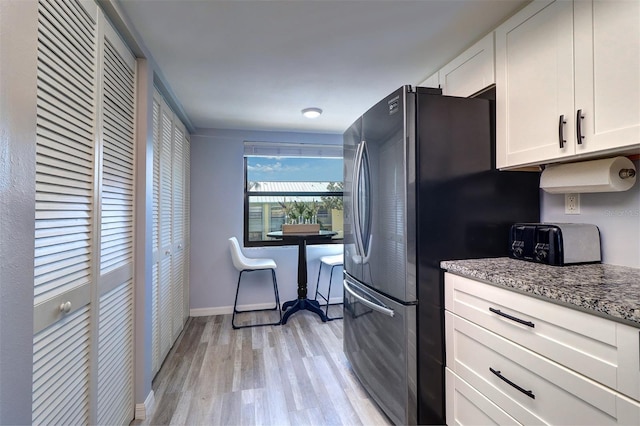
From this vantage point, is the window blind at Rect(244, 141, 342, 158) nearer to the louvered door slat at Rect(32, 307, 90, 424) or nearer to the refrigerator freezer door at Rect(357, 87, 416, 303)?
the refrigerator freezer door at Rect(357, 87, 416, 303)

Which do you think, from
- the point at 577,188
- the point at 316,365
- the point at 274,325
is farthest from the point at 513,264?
the point at 274,325

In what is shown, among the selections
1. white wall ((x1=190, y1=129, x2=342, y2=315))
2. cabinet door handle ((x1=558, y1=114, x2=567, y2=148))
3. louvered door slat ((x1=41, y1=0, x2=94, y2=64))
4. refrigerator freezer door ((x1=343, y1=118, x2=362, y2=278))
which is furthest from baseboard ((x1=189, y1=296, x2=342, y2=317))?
cabinet door handle ((x1=558, y1=114, x2=567, y2=148))

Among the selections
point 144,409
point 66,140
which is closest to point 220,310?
point 144,409

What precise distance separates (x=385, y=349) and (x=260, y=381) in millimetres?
989

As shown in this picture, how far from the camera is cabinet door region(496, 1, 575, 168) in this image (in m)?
1.25

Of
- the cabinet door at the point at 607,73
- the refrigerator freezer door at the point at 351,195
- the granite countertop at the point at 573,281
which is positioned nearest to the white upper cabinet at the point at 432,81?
the refrigerator freezer door at the point at 351,195

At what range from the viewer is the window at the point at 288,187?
12.1 feet

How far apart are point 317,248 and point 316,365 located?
1662 millimetres

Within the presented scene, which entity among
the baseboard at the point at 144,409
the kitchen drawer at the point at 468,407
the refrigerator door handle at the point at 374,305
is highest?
the refrigerator door handle at the point at 374,305

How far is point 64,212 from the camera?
1024 mm

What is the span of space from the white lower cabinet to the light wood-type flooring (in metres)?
0.64

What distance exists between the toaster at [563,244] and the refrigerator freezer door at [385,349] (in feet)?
2.17

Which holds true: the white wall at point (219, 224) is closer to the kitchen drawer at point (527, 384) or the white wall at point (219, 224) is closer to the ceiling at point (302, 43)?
the ceiling at point (302, 43)

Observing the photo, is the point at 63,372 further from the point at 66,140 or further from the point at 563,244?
the point at 563,244
